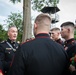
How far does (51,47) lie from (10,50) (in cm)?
231

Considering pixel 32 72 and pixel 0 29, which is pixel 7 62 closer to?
pixel 32 72

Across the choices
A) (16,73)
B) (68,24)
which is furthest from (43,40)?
(68,24)

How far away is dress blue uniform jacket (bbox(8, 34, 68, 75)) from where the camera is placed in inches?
107

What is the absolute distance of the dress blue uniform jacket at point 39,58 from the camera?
2.73 meters

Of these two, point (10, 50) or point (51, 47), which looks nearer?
point (51, 47)

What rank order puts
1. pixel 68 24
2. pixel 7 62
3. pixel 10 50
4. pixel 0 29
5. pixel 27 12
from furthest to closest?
pixel 0 29 < pixel 27 12 < pixel 10 50 < pixel 7 62 < pixel 68 24

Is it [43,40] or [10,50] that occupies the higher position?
[43,40]

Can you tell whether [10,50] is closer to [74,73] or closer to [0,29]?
[74,73]

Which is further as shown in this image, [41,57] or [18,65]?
[41,57]

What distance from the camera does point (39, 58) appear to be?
279cm

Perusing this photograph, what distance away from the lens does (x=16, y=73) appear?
8.91 feet

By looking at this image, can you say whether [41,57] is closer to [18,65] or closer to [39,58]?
[39,58]

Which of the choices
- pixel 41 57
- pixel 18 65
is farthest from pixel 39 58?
pixel 18 65

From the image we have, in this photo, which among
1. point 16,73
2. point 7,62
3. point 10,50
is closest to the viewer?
point 16,73
